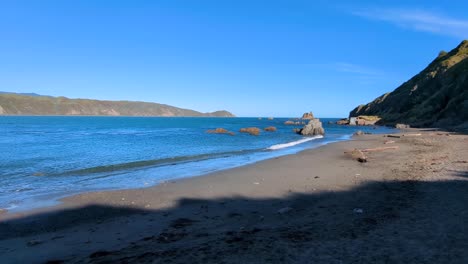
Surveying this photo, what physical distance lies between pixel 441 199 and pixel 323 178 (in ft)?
19.0

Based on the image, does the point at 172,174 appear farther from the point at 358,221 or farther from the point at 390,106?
the point at 390,106

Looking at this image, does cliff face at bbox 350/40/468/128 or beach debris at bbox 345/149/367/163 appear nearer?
beach debris at bbox 345/149/367/163

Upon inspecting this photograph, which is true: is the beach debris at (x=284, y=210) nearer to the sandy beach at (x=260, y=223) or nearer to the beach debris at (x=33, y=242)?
the sandy beach at (x=260, y=223)

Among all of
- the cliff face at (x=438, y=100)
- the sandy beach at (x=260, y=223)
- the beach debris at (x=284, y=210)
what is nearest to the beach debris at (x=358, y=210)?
the sandy beach at (x=260, y=223)

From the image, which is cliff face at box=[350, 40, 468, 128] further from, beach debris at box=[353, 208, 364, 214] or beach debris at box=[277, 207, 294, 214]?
beach debris at box=[277, 207, 294, 214]

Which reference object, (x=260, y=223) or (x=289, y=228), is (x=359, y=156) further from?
(x=289, y=228)

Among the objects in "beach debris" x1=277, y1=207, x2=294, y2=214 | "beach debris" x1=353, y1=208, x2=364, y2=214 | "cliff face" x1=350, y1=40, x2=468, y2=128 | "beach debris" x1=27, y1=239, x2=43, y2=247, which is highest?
"cliff face" x1=350, y1=40, x2=468, y2=128

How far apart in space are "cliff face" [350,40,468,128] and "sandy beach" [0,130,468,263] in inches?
1901

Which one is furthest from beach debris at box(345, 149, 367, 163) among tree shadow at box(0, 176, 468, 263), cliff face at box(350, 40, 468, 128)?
cliff face at box(350, 40, 468, 128)

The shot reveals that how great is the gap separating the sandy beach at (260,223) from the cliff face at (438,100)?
48.3 meters

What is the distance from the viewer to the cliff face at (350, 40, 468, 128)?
6088 centimetres

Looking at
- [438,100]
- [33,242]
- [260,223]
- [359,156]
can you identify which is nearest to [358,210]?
[260,223]

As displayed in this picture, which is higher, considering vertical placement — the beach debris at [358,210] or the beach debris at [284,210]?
the beach debris at [358,210]

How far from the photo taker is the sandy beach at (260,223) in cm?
632
